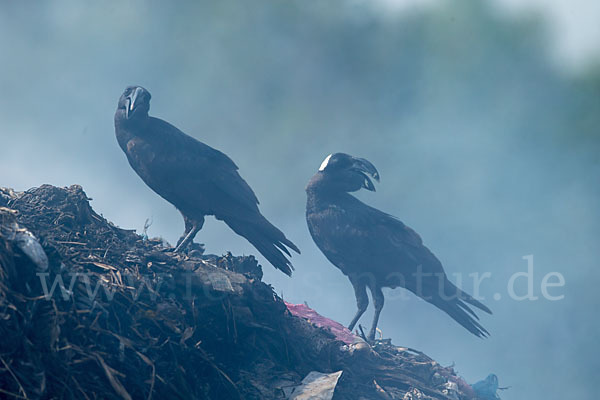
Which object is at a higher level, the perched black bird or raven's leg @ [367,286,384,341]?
the perched black bird

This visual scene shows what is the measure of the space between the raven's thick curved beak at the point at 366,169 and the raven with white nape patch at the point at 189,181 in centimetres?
186

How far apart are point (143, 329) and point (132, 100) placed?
12.7ft

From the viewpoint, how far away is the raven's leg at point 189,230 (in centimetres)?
704

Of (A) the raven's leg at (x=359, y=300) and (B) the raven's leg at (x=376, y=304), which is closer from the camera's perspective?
(B) the raven's leg at (x=376, y=304)

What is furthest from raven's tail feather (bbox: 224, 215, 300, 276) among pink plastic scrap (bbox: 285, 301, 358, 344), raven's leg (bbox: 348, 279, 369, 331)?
raven's leg (bbox: 348, 279, 369, 331)

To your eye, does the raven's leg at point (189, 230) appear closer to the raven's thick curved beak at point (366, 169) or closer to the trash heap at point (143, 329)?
the trash heap at point (143, 329)

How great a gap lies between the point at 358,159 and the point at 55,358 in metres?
5.74

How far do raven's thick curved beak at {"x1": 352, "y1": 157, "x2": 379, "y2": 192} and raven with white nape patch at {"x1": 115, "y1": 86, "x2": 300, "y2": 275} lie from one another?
1.86 meters

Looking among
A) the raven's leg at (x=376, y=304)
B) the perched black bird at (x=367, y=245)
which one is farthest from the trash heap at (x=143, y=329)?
the perched black bird at (x=367, y=245)

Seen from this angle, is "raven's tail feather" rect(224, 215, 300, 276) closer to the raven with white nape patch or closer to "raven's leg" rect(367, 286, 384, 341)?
the raven with white nape patch

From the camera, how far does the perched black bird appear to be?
7887 mm

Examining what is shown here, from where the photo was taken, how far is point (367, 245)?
784 cm

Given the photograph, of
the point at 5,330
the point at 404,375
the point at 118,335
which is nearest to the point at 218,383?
the point at 118,335

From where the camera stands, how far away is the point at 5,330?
11.1 feet
